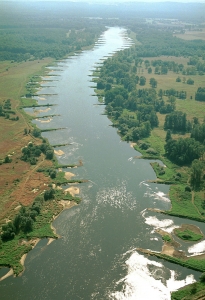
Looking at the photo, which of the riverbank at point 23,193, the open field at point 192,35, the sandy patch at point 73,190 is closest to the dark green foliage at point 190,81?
the riverbank at point 23,193

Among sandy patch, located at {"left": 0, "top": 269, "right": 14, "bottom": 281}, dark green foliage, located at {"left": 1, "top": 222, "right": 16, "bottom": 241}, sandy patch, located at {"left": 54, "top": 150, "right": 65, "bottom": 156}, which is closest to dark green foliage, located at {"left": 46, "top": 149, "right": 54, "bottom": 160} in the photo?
sandy patch, located at {"left": 54, "top": 150, "right": 65, "bottom": 156}

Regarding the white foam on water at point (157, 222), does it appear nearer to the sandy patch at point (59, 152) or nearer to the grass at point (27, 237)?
the grass at point (27, 237)

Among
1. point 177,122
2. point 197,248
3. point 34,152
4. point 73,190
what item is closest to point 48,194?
point 73,190

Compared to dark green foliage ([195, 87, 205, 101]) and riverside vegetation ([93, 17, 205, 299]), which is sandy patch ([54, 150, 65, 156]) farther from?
dark green foliage ([195, 87, 205, 101])

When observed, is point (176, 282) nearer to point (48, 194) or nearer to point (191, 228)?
point (191, 228)

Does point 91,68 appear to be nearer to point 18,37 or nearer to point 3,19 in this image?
point 18,37

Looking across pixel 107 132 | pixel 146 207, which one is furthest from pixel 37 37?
pixel 146 207
